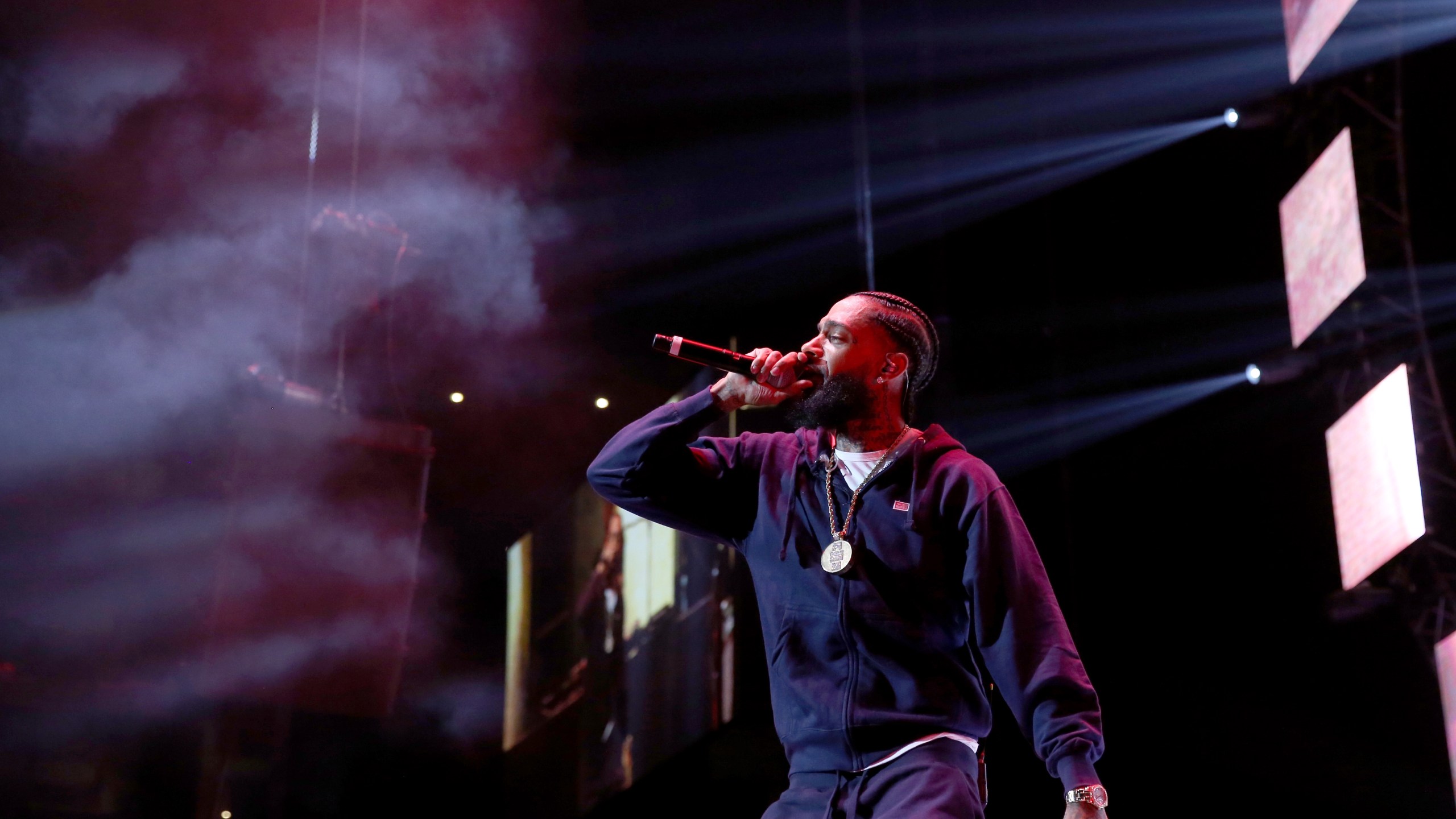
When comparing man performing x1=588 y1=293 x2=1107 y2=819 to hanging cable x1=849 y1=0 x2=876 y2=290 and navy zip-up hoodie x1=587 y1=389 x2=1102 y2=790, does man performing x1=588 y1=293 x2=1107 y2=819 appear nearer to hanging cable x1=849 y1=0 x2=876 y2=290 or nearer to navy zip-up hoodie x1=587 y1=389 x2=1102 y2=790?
navy zip-up hoodie x1=587 y1=389 x2=1102 y2=790

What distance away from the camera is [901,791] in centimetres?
184

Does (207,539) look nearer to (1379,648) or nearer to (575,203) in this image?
(575,203)

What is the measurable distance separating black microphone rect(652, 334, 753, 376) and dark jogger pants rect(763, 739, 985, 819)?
70cm

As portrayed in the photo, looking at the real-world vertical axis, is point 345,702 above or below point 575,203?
below

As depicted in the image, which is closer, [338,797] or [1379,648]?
[338,797]

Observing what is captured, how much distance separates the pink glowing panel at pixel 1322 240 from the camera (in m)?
4.73

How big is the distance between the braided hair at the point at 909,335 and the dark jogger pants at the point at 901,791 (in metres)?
0.73

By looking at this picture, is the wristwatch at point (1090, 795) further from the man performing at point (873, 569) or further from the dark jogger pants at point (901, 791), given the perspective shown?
the dark jogger pants at point (901, 791)

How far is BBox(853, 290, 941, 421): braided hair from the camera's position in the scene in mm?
2342

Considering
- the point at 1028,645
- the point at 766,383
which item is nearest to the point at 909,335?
the point at 766,383

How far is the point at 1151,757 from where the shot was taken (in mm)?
4570

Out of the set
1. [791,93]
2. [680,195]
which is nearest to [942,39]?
[791,93]

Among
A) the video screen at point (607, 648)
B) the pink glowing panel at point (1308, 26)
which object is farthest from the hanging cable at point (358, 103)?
the pink glowing panel at point (1308, 26)

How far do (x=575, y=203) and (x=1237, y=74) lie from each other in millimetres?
3102
